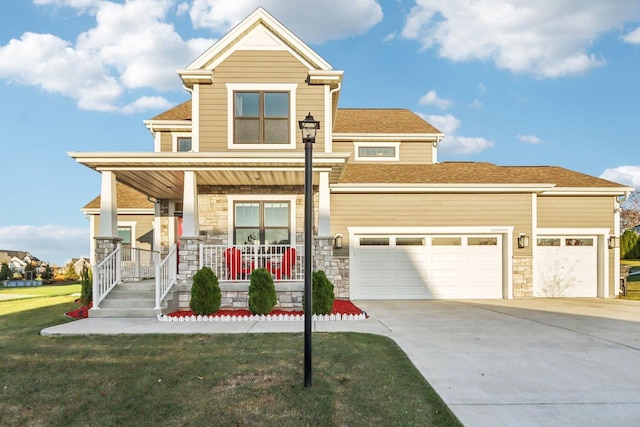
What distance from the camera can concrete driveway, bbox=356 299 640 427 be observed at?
145 inches

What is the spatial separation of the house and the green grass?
3.21 metres

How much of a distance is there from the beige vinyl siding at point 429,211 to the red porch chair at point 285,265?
8.80 feet

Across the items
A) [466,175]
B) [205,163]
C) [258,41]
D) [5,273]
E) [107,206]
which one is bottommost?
[5,273]

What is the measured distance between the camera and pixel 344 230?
40.0 feet

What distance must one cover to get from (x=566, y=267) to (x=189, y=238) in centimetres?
1168

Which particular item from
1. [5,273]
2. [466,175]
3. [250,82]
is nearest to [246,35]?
[250,82]

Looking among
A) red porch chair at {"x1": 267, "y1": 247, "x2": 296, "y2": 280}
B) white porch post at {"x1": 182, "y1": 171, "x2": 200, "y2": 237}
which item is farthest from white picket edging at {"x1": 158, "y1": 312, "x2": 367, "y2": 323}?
white porch post at {"x1": 182, "y1": 171, "x2": 200, "y2": 237}

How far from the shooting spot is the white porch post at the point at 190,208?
9.17 metres

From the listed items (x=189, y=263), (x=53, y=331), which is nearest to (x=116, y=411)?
(x=53, y=331)

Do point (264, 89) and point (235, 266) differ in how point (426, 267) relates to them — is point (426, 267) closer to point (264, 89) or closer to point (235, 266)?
point (235, 266)

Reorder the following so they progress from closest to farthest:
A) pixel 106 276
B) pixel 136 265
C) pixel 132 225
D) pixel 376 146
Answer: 1. pixel 106 276
2. pixel 136 265
3. pixel 132 225
4. pixel 376 146

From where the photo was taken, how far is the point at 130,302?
8672 mm

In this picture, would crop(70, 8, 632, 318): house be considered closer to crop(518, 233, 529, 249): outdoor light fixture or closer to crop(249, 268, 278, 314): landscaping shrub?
crop(518, 233, 529, 249): outdoor light fixture

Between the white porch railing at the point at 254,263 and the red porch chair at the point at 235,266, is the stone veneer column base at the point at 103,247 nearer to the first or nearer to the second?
the white porch railing at the point at 254,263
